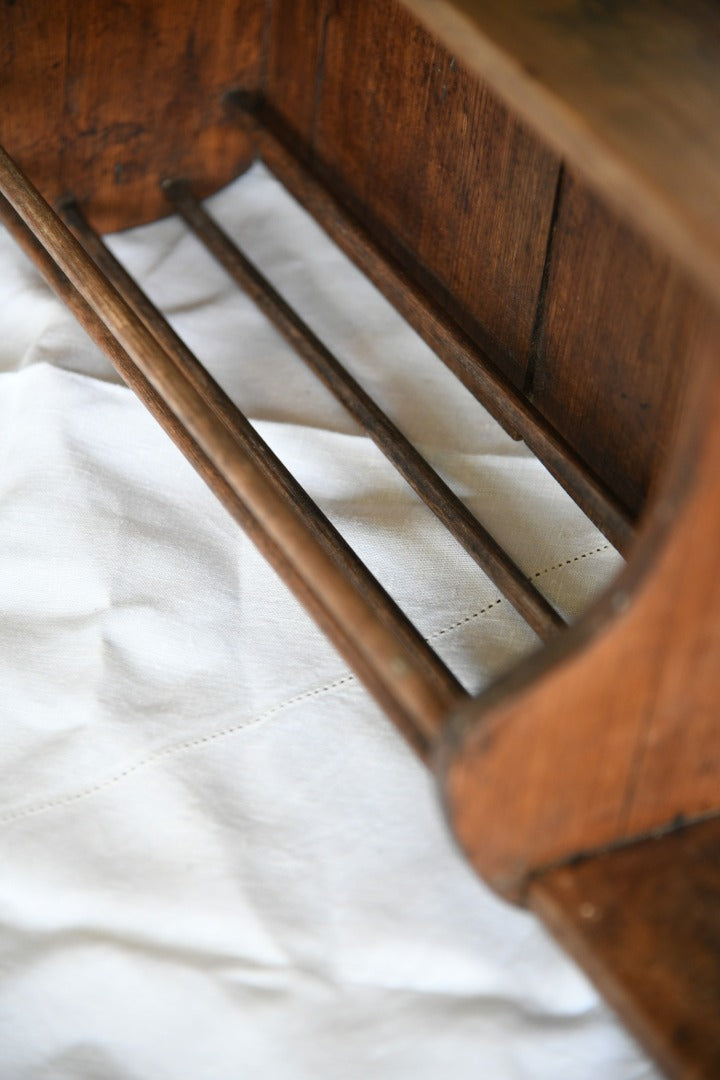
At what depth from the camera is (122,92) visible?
1708 millimetres

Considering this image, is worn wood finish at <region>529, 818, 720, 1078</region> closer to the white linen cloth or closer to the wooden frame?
the wooden frame

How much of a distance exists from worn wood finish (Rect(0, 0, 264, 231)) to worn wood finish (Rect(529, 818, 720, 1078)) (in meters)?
1.10

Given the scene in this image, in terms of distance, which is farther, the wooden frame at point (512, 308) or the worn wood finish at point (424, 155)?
the worn wood finish at point (424, 155)

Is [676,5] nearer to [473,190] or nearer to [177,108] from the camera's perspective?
[473,190]

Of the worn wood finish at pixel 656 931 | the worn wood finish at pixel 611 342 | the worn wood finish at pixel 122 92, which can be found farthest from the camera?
the worn wood finish at pixel 122 92

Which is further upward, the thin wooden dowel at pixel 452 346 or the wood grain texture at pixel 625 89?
the wood grain texture at pixel 625 89

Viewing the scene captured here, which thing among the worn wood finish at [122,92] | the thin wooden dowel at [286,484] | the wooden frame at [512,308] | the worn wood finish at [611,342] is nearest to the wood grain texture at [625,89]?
the wooden frame at [512,308]

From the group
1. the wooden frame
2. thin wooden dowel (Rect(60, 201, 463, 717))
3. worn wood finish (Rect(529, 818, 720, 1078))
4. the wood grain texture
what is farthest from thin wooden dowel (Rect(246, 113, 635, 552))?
the wood grain texture

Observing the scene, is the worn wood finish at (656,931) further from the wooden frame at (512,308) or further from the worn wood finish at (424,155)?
the worn wood finish at (424,155)

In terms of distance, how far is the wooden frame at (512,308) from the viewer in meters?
0.89

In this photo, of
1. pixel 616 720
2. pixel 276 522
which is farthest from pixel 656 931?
pixel 276 522

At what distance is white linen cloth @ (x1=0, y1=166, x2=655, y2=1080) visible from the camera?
107 centimetres

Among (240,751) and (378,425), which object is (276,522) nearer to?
(240,751)

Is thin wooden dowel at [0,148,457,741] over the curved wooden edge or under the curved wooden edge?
over
